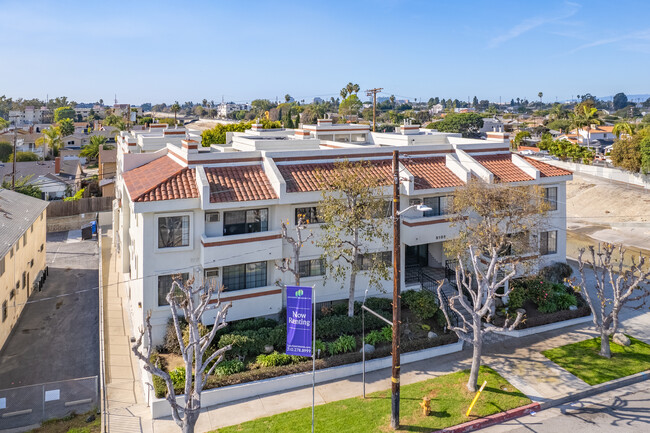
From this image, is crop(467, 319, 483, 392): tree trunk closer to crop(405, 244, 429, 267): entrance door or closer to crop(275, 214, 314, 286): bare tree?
crop(275, 214, 314, 286): bare tree

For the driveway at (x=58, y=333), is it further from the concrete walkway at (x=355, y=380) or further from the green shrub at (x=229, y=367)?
the green shrub at (x=229, y=367)

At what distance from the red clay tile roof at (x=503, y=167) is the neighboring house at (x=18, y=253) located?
1098 inches

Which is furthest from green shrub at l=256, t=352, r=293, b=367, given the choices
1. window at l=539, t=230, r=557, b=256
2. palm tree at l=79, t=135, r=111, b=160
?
palm tree at l=79, t=135, r=111, b=160

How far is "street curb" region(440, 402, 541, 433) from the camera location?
17.9 meters

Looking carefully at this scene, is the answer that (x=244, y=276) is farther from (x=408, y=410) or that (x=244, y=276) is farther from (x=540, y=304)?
(x=540, y=304)

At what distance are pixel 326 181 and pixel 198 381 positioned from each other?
45.6ft

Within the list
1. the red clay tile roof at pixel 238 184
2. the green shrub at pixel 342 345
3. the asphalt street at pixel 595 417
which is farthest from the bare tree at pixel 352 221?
the asphalt street at pixel 595 417

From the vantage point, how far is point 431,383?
823 inches

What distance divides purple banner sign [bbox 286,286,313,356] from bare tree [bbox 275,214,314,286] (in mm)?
4110

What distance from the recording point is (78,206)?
56.5 m

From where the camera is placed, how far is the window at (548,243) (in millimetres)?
30703

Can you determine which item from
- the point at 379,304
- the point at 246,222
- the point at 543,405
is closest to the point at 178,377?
the point at 246,222

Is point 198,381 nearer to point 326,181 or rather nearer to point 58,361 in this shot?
point 326,181

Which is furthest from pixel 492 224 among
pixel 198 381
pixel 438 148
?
pixel 198 381
